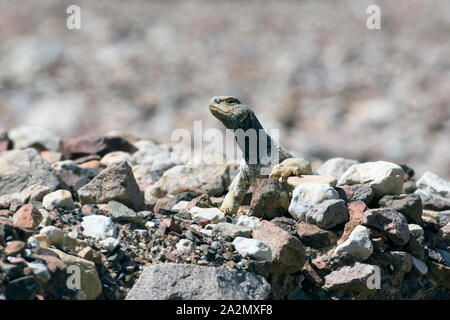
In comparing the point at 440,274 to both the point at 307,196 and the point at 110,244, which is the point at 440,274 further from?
the point at 110,244

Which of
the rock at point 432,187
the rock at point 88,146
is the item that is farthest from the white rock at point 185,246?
the rock at point 88,146

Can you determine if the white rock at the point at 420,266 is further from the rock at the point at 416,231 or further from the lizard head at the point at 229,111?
the lizard head at the point at 229,111

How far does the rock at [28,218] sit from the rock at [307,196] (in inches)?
94.3

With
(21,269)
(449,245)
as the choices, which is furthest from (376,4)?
(21,269)

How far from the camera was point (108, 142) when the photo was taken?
995cm

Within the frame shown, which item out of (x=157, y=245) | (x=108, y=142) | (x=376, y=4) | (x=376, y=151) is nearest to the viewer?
(x=157, y=245)

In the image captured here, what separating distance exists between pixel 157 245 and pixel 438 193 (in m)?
4.10

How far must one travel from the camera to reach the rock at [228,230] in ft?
19.3

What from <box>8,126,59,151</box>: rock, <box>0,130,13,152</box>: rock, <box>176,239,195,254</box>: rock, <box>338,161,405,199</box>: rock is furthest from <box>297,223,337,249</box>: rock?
<box>0,130,13,152</box>: rock

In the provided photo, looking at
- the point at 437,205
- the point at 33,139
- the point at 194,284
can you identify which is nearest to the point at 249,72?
the point at 33,139

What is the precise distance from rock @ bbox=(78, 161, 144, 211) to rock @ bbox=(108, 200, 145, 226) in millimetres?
339

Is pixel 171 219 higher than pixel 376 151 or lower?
higher

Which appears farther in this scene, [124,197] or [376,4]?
[376,4]
